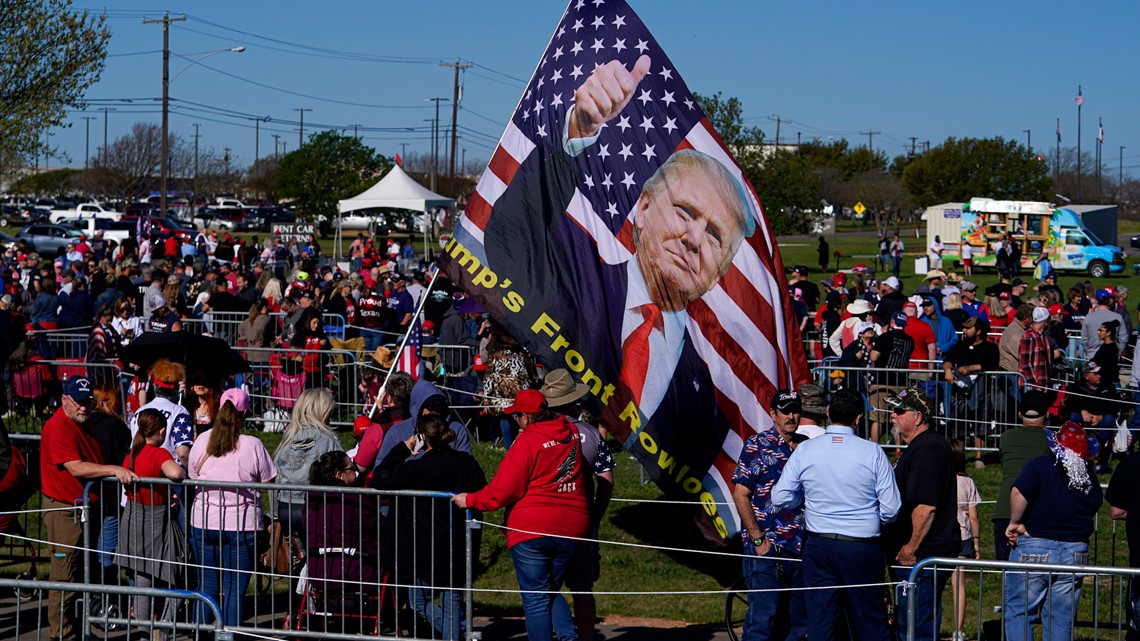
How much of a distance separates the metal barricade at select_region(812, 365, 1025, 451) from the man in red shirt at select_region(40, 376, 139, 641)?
325 inches

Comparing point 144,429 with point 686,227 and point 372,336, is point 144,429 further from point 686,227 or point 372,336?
point 372,336

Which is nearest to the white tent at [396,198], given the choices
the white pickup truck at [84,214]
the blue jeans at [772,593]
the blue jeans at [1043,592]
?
the blue jeans at [772,593]

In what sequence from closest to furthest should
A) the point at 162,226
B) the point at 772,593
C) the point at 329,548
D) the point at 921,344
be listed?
the point at 772,593 → the point at 329,548 → the point at 921,344 → the point at 162,226

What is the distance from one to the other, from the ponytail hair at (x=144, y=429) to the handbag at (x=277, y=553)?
966 millimetres

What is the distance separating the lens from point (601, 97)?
9234 millimetres

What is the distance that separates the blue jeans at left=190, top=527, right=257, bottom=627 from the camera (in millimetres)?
7977

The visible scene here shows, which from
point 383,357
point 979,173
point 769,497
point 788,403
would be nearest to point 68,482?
point 769,497

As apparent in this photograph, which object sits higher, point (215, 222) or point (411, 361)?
point (215, 222)

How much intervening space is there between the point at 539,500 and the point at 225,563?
2223mm

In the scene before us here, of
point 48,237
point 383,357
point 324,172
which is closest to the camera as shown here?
point 383,357

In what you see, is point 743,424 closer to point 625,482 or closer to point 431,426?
point 431,426

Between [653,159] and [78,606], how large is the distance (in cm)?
489

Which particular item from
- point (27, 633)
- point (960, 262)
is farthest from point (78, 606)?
point (960, 262)

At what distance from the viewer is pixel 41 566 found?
10078 mm
